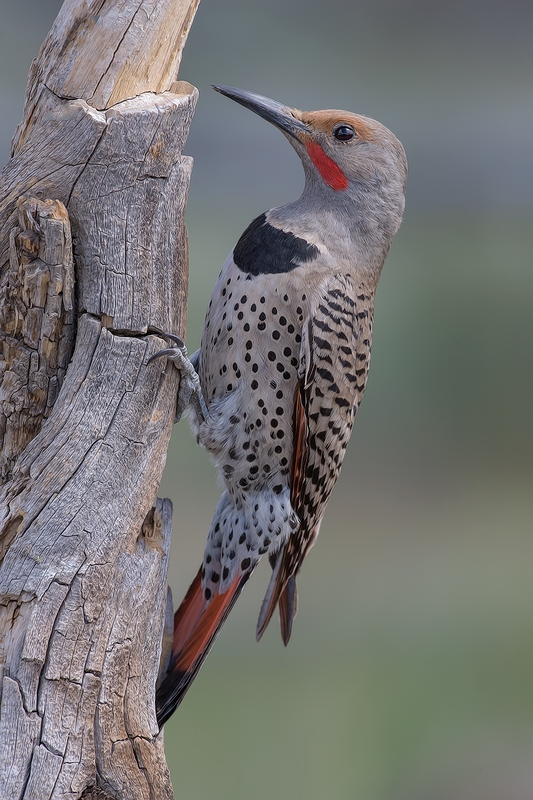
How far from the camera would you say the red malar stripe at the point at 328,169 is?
5.77 ft

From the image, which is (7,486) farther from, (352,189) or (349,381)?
(352,189)

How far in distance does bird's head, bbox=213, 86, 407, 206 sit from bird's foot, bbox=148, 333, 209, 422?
611 millimetres

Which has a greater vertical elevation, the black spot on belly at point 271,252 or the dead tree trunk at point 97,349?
the black spot on belly at point 271,252

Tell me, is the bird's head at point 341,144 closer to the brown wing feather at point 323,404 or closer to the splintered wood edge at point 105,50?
the brown wing feather at point 323,404

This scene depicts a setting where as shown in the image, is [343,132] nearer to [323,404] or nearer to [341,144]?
[341,144]

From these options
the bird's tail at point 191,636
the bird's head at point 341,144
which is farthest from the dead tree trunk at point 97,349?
the bird's head at point 341,144

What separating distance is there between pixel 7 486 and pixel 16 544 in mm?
115

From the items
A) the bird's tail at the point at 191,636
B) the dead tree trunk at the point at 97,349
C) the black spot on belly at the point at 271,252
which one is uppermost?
the black spot on belly at the point at 271,252

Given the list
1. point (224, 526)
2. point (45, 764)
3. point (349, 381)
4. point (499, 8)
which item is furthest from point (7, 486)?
point (499, 8)

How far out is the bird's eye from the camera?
5.70 feet

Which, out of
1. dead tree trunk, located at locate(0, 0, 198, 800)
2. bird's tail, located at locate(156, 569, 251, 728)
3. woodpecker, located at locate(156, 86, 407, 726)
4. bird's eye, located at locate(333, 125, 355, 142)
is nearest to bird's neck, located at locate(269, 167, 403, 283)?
woodpecker, located at locate(156, 86, 407, 726)

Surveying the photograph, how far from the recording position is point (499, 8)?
3371mm

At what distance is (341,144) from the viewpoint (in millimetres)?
1745

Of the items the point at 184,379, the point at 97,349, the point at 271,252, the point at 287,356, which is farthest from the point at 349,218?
the point at 97,349
